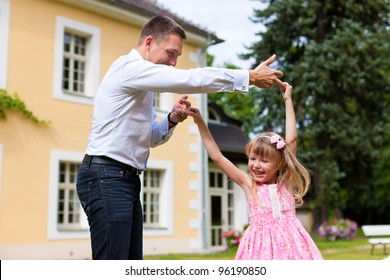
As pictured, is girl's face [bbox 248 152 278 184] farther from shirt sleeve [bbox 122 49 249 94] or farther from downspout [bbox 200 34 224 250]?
downspout [bbox 200 34 224 250]

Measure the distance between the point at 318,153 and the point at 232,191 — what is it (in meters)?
3.59

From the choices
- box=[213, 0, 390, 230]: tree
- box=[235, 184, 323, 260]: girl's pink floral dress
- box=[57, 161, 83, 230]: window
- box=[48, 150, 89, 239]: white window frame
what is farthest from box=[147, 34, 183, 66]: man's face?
box=[213, 0, 390, 230]: tree

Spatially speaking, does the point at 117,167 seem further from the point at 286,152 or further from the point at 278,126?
the point at 278,126

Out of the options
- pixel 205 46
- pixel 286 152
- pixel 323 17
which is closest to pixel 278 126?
pixel 323 17

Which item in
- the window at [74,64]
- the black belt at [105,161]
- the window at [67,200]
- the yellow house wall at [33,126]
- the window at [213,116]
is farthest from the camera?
the window at [213,116]

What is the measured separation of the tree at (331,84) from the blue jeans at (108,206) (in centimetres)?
1524

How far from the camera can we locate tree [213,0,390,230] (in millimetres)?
17547

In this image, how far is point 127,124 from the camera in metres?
2.85

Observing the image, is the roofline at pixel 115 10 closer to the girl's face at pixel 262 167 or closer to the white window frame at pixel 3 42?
the white window frame at pixel 3 42

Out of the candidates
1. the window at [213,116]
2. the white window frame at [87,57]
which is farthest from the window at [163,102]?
the window at [213,116]

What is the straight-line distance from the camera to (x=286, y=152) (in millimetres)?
3477

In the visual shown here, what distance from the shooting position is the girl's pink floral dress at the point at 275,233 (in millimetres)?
3260

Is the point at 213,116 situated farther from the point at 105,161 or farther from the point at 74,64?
the point at 105,161

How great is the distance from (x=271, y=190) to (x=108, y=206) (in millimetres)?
1108
